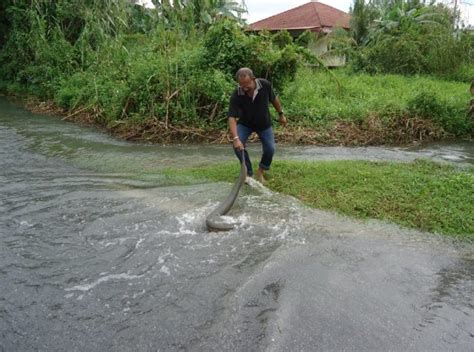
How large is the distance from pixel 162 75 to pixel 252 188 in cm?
498

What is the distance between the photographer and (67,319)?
321 cm

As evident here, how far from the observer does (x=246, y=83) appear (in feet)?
17.2

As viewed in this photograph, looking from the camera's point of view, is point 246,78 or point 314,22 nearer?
point 246,78

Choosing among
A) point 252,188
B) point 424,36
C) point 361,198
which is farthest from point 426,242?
point 424,36

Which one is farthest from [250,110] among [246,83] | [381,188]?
[381,188]

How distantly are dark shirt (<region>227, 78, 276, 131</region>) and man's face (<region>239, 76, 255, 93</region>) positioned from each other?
0.27ft

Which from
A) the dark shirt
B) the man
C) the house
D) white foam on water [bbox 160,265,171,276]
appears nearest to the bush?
the man

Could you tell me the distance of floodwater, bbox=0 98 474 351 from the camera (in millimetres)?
3037

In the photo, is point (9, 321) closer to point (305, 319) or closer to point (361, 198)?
point (305, 319)

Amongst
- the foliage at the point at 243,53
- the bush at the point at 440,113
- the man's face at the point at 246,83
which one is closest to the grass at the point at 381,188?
the man's face at the point at 246,83

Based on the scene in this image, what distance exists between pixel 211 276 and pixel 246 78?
250 centimetres

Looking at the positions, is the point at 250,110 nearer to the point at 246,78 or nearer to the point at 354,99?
the point at 246,78

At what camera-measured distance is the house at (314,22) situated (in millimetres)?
22953

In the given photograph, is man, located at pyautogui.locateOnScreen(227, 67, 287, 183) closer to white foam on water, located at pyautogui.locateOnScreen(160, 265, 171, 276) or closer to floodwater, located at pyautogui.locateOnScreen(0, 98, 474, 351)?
floodwater, located at pyautogui.locateOnScreen(0, 98, 474, 351)
